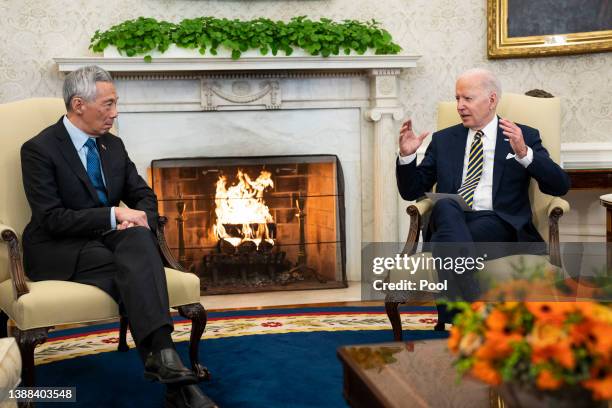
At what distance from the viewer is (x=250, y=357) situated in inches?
132

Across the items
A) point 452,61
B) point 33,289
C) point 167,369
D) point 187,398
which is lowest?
point 187,398

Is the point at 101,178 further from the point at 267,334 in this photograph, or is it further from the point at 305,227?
the point at 305,227

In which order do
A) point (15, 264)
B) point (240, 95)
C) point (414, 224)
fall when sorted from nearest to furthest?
point (15, 264) < point (414, 224) < point (240, 95)

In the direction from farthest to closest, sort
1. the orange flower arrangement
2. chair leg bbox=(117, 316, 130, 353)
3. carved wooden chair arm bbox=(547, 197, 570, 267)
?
chair leg bbox=(117, 316, 130, 353), carved wooden chair arm bbox=(547, 197, 570, 267), the orange flower arrangement

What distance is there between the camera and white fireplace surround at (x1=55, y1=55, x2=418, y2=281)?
193 inches

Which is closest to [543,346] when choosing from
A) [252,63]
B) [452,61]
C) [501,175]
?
[501,175]

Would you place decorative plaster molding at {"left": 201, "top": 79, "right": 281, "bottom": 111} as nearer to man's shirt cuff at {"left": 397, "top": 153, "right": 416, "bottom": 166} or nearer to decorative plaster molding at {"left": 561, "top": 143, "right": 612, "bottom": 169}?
man's shirt cuff at {"left": 397, "top": 153, "right": 416, "bottom": 166}

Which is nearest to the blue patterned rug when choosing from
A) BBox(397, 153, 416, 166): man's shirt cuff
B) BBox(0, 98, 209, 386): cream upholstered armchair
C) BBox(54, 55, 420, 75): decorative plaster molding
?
BBox(0, 98, 209, 386): cream upholstered armchair

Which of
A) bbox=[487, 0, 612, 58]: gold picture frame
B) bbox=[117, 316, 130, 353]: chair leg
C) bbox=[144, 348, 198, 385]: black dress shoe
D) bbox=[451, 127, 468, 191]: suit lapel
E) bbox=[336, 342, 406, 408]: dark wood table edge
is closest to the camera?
bbox=[336, 342, 406, 408]: dark wood table edge

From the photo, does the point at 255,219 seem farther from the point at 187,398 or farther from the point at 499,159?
the point at 187,398

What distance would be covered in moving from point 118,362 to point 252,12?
2.81 m

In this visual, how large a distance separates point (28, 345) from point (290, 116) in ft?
9.53

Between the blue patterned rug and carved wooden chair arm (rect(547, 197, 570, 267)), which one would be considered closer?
the blue patterned rug

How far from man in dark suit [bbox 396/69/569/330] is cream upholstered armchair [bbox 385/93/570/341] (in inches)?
3.5
